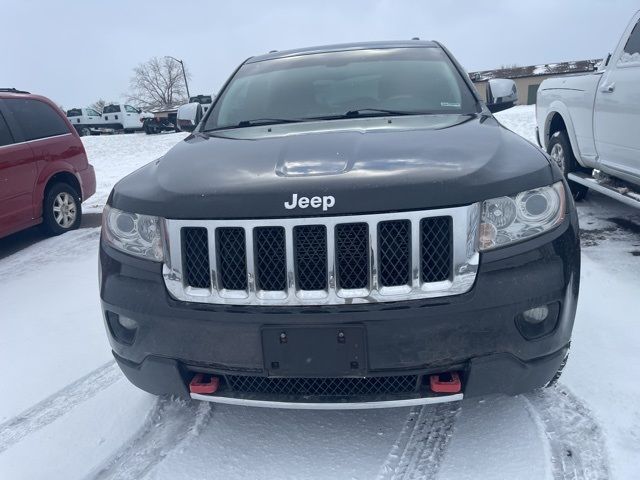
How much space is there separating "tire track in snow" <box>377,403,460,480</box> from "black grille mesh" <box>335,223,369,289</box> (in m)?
0.78

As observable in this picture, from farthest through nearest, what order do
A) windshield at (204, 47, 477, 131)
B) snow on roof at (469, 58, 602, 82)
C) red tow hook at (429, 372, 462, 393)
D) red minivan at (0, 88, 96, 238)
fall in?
snow on roof at (469, 58, 602, 82), red minivan at (0, 88, 96, 238), windshield at (204, 47, 477, 131), red tow hook at (429, 372, 462, 393)

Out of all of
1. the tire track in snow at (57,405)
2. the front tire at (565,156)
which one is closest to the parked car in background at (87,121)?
the front tire at (565,156)

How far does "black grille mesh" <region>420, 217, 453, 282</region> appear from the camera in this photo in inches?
73.7

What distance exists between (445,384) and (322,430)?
681 mm

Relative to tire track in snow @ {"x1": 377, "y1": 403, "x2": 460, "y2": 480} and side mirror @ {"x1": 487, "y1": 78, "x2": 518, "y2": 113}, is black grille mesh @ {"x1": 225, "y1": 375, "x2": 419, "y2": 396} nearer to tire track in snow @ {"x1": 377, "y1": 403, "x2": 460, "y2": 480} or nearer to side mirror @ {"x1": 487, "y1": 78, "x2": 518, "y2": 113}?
tire track in snow @ {"x1": 377, "y1": 403, "x2": 460, "y2": 480}

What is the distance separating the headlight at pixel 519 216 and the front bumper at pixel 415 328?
1.6 inches

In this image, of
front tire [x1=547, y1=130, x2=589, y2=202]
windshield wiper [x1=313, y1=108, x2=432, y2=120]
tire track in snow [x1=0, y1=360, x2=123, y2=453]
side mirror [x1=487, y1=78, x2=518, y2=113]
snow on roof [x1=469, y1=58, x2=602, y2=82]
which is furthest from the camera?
snow on roof [x1=469, y1=58, x2=602, y2=82]

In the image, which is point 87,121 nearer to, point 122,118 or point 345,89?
point 122,118

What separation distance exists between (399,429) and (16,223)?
5.06 meters

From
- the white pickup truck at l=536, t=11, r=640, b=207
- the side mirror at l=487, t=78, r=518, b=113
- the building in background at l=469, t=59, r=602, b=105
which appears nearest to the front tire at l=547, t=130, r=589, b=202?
the white pickup truck at l=536, t=11, r=640, b=207

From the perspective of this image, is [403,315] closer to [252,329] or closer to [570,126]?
[252,329]

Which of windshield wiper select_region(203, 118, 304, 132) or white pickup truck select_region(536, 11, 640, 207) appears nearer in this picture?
windshield wiper select_region(203, 118, 304, 132)

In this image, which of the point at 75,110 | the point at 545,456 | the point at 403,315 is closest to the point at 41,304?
the point at 403,315

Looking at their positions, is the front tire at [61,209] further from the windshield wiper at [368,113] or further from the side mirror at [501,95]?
the side mirror at [501,95]
